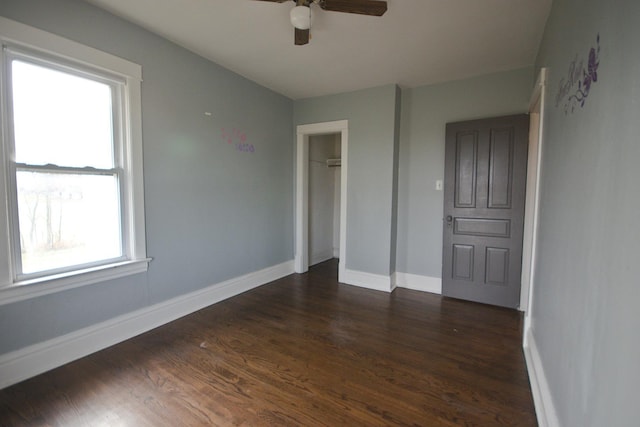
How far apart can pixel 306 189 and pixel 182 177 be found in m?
1.91

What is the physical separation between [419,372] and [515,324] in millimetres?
1422

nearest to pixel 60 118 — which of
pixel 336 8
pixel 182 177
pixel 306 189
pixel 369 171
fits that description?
pixel 182 177

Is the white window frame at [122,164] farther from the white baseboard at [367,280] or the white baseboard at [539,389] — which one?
the white baseboard at [539,389]

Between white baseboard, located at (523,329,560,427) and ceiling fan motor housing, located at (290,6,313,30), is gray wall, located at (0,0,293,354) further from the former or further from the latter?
white baseboard, located at (523,329,560,427)

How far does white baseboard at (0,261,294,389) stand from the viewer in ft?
5.97

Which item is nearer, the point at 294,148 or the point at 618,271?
the point at 618,271

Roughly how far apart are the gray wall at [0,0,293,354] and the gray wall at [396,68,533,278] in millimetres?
1722

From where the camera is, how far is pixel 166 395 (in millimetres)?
1748

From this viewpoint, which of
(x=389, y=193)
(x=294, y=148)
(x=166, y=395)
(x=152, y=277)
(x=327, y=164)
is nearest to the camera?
(x=166, y=395)

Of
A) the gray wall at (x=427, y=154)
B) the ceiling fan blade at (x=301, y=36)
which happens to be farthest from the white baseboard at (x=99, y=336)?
the ceiling fan blade at (x=301, y=36)

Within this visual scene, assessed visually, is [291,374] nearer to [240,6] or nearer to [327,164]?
[240,6]

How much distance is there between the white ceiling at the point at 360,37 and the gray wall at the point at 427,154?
200mm

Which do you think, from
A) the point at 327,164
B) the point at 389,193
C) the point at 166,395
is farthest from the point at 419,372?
the point at 327,164

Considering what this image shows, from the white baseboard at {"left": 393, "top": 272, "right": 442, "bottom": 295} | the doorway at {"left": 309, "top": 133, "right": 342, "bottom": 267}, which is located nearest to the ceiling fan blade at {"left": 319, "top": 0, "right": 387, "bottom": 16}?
the doorway at {"left": 309, "top": 133, "right": 342, "bottom": 267}
